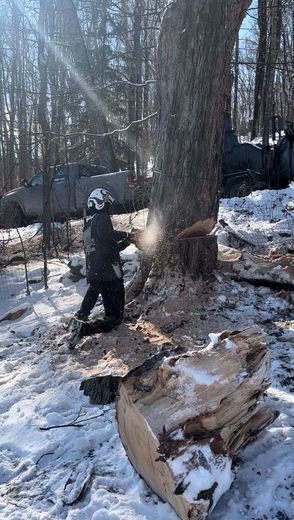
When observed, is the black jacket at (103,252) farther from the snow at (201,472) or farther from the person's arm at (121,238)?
the snow at (201,472)

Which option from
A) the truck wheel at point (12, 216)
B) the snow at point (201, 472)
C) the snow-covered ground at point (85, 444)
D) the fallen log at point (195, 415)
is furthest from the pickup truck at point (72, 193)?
the snow at point (201, 472)

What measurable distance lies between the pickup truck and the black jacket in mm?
6401

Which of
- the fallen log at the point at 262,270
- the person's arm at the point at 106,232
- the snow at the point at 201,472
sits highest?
the person's arm at the point at 106,232

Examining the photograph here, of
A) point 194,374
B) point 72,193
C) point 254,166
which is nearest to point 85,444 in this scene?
point 194,374

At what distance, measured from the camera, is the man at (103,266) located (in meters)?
5.13

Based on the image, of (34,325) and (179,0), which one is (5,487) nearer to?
(34,325)

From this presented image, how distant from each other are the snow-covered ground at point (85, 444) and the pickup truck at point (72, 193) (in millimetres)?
6697

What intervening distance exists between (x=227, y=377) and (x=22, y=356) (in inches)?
118

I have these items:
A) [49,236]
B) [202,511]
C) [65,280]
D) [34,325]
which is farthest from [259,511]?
[49,236]

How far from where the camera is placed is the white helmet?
5.22 metres

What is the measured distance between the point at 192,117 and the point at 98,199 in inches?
52.5

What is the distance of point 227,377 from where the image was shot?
2.85m

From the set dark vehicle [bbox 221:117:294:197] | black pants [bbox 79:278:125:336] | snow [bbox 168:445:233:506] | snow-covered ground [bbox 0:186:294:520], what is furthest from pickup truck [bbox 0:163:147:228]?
snow [bbox 168:445:233:506]

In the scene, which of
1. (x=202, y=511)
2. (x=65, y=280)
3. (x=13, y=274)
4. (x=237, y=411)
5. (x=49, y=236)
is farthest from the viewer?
(x=49, y=236)
